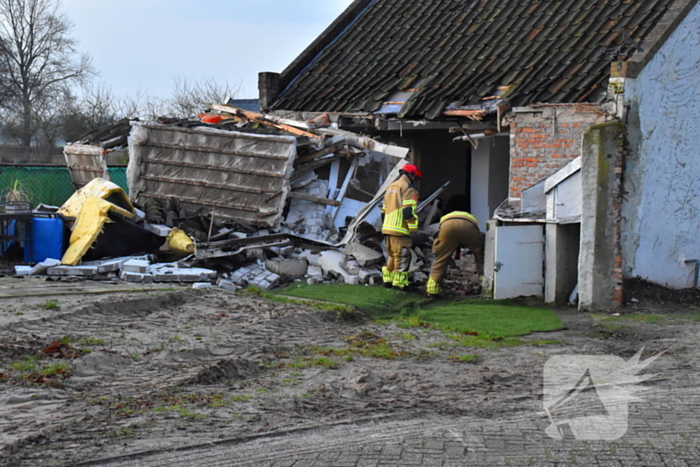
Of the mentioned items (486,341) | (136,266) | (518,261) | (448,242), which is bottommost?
(486,341)

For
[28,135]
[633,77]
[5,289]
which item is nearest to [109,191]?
[5,289]

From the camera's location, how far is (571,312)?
10.4 m

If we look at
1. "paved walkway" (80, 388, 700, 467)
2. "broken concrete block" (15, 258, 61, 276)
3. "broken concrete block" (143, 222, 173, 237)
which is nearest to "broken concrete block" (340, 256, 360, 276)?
"broken concrete block" (143, 222, 173, 237)

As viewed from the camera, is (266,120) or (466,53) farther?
(266,120)

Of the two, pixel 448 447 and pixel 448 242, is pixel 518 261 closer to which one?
pixel 448 242

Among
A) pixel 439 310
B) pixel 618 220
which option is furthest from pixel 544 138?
pixel 439 310

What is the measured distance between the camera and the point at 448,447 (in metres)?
4.96

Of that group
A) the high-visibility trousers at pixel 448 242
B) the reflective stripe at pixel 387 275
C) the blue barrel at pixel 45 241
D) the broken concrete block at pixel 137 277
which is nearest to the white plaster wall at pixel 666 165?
the high-visibility trousers at pixel 448 242

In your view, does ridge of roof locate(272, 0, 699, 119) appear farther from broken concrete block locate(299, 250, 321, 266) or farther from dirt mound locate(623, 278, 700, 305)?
broken concrete block locate(299, 250, 321, 266)

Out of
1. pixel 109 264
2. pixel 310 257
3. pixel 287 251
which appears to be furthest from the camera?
pixel 287 251

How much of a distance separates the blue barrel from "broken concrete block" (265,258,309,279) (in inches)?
133

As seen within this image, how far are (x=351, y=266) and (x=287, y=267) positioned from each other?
1.06 meters

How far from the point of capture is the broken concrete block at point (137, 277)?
1145cm

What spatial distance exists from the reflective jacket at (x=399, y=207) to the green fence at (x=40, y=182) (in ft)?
30.8
